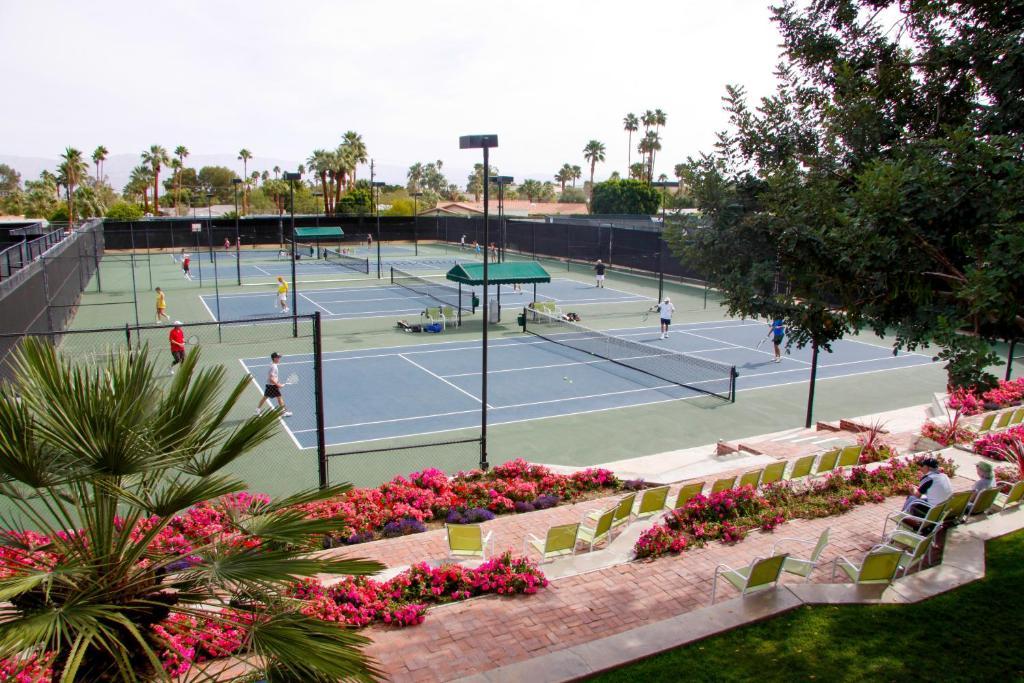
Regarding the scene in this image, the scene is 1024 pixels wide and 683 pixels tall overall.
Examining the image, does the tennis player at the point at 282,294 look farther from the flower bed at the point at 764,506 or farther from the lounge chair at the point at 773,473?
the flower bed at the point at 764,506

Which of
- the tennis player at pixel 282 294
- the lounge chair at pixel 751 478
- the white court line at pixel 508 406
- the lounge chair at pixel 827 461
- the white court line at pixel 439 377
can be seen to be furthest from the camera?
the tennis player at pixel 282 294

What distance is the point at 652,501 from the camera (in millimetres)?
12164

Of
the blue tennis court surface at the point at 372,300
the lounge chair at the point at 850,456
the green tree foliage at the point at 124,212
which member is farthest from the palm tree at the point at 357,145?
the lounge chair at the point at 850,456

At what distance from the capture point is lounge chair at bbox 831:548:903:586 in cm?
871

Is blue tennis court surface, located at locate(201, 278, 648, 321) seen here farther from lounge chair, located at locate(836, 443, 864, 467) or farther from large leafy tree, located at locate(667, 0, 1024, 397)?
large leafy tree, located at locate(667, 0, 1024, 397)

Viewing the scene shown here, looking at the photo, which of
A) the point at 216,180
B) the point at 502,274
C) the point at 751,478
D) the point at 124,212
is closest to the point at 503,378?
the point at 502,274

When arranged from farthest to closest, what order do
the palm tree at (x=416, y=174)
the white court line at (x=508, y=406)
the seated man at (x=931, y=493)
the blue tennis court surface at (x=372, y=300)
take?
1. the palm tree at (x=416, y=174)
2. the blue tennis court surface at (x=372, y=300)
3. the white court line at (x=508, y=406)
4. the seated man at (x=931, y=493)

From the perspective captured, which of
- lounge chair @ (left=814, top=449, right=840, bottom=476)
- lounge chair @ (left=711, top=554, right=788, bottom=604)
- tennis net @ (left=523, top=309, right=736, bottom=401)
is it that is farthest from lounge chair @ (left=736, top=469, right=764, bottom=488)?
tennis net @ (left=523, top=309, right=736, bottom=401)

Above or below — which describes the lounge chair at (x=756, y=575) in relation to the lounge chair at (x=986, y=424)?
above

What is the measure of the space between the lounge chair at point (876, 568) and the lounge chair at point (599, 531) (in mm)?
2985

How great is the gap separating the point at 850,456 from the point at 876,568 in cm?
583

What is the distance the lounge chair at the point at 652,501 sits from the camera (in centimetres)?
1203

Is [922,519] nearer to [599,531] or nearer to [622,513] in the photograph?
[622,513]

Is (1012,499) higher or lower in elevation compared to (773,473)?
higher
